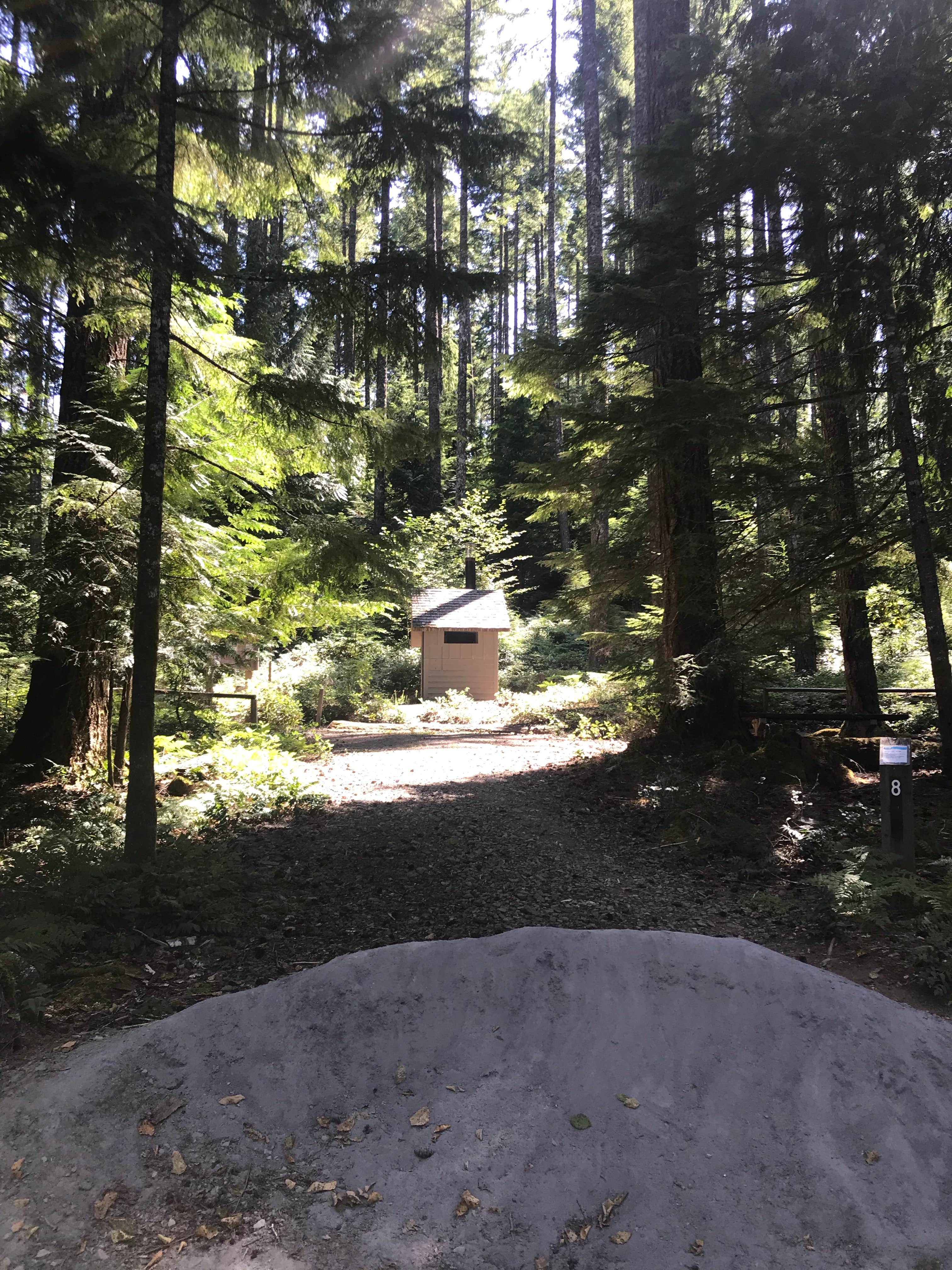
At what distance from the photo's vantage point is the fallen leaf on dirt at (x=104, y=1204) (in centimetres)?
286

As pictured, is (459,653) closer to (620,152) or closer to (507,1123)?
(507,1123)

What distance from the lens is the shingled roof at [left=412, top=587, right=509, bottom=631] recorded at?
21.7 m

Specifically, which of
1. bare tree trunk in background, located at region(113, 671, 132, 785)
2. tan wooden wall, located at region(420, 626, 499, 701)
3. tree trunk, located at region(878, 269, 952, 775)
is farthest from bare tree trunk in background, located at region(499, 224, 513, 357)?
bare tree trunk in background, located at region(113, 671, 132, 785)

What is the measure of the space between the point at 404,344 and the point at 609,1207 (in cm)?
560

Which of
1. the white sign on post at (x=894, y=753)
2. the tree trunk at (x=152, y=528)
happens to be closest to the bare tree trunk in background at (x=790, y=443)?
the white sign on post at (x=894, y=753)

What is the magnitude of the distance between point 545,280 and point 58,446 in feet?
131

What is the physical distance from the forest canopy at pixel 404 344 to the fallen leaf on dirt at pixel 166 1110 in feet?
7.36

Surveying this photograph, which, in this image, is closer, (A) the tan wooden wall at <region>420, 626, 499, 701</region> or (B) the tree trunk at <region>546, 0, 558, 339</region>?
(A) the tan wooden wall at <region>420, 626, 499, 701</region>

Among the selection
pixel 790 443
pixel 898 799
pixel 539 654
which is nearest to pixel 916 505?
pixel 790 443

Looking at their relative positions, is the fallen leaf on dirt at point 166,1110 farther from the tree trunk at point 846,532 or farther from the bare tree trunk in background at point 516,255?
the bare tree trunk in background at point 516,255

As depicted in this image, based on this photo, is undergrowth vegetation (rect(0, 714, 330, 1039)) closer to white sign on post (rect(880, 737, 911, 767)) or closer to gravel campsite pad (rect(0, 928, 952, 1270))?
gravel campsite pad (rect(0, 928, 952, 1270))

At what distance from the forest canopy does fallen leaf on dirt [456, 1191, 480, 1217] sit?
10.8 feet

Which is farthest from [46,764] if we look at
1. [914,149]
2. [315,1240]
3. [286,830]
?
[914,149]

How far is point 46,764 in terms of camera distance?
314 inches
